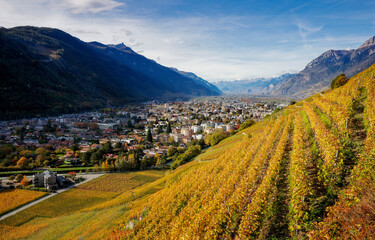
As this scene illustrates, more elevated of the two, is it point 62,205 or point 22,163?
point 22,163

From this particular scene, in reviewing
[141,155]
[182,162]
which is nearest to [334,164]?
[182,162]

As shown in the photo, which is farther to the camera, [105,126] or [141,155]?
[105,126]

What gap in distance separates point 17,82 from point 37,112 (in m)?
34.1

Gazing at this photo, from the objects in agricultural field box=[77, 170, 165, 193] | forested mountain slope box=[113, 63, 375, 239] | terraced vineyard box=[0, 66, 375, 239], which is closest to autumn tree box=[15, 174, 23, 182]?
agricultural field box=[77, 170, 165, 193]

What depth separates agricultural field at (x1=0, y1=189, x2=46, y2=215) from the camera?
96.5 feet

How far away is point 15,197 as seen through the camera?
32469mm

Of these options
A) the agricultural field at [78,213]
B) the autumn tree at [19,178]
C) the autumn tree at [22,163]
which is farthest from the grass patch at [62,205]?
the autumn tree at [22,163]

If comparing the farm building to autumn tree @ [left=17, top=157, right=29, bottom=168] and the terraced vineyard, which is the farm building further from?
the terraced vineyard

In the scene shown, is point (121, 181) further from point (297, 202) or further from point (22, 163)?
point (297, 202)

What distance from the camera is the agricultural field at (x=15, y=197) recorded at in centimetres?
2942

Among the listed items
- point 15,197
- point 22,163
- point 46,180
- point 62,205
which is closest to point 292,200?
point 62,205

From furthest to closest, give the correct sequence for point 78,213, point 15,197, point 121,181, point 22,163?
point 22,163, point 121,181, point 15,197, point 78,213

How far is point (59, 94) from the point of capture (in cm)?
14438

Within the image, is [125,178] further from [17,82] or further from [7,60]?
[7,60]
